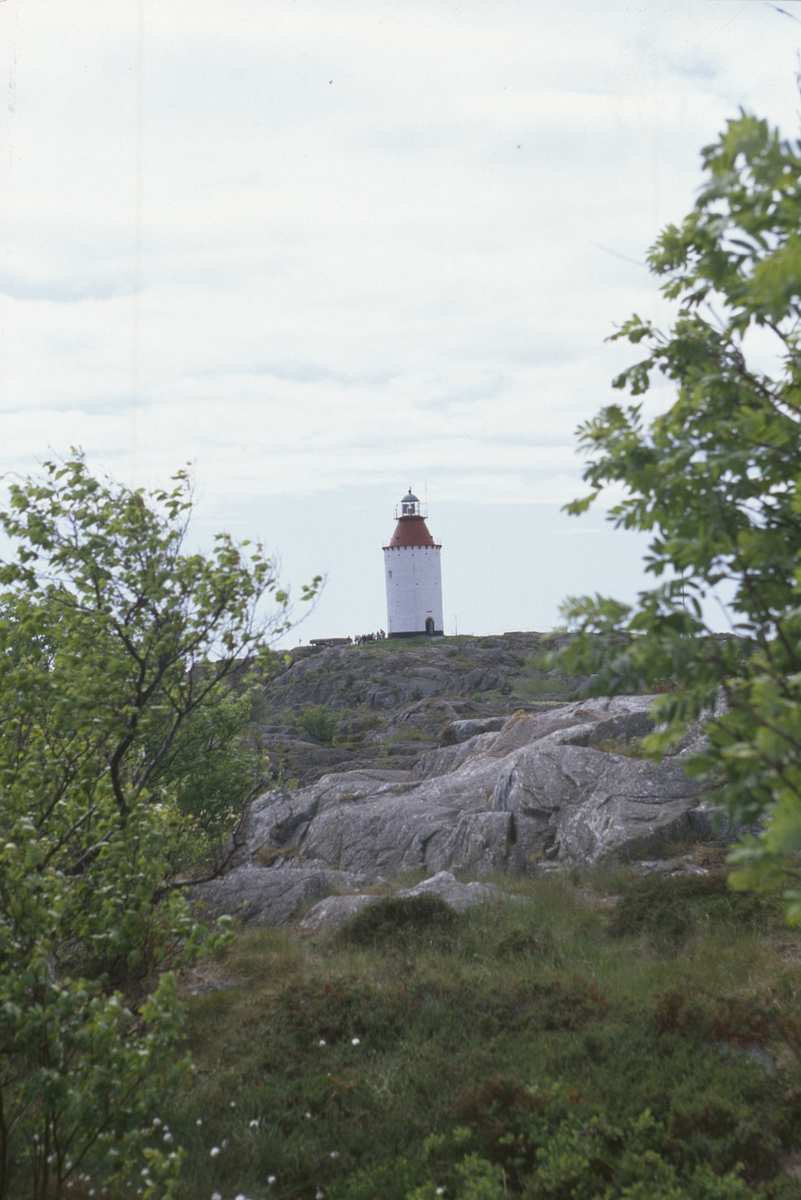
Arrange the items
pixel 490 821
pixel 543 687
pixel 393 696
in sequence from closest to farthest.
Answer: pixel 490 821 < pixel 543 687 < pixel 393 696

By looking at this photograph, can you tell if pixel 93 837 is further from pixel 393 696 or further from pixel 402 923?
pixel 393 696

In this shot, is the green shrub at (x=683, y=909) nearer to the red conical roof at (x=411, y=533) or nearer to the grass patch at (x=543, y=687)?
the grass patch at (x=543, y=687)

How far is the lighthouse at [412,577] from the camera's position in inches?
4402

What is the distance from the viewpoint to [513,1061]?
898 cm

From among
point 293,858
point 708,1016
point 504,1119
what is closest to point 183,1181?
point 504,1119

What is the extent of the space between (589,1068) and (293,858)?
16375 millimetres

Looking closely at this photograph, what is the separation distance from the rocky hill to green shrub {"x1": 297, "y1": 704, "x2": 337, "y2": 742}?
0.28 ft

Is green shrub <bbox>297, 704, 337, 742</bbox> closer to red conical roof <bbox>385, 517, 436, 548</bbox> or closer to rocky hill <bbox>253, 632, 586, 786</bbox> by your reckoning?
rocky hill <bbox>253, 632, 586, 786</bbox>

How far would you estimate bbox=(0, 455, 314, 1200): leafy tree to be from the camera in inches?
239

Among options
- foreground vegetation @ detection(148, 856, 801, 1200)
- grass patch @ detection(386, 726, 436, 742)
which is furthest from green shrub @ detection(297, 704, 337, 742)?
foreground vegetation @ detection(148, 856, 801, 1200)

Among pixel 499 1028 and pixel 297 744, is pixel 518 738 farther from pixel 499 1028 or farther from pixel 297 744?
pixel 297 744

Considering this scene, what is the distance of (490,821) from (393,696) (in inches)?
2479

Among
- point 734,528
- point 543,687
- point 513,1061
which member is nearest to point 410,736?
point 543,687

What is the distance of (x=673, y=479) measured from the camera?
5016 millimetres
